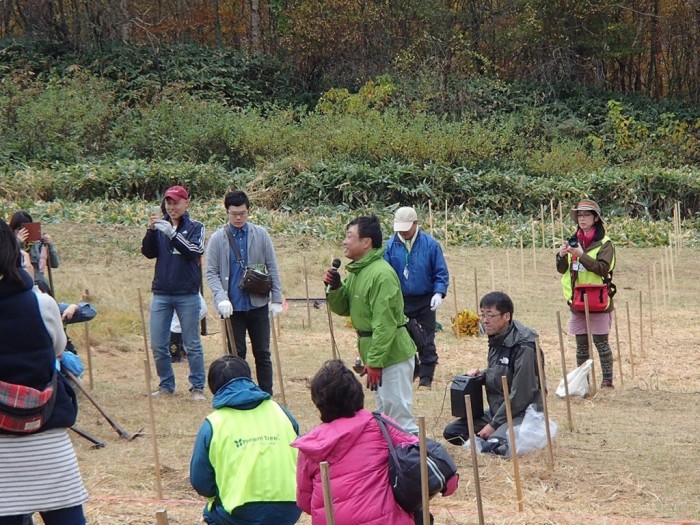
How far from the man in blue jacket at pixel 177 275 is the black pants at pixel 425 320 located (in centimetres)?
183

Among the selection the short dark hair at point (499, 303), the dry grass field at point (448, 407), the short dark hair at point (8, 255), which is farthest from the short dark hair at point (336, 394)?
the short dark hair at point (499, 303)

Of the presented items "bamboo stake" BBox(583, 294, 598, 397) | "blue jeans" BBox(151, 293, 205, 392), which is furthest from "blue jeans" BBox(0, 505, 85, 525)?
"bamboo stake" BBox(583, 294, 598, 397)

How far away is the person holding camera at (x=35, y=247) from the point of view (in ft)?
29.5

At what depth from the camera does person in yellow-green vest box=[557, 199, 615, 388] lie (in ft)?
30.2

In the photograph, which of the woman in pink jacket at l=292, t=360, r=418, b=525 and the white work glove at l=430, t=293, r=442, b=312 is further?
the white work glove at l=430, t=293, r=442, b=312

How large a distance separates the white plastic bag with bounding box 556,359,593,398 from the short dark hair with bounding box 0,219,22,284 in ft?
19.0

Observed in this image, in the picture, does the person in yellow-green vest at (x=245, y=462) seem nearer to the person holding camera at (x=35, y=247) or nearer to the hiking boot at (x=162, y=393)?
the hiking boot at (x=162, y=393)

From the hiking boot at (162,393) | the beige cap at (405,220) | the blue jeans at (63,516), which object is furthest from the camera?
the beige cap at (405,220)

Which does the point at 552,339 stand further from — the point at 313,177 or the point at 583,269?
the point at 313,177

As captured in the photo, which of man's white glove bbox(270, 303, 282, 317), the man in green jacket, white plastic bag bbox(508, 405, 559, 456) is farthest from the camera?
man's white glove bbox(270, 303, 282, 317)

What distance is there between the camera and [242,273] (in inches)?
324

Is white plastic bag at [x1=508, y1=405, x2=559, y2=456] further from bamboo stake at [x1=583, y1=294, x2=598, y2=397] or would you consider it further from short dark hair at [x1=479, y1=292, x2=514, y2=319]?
bamboo stake at [x1=583, y1=294, x2=598, y2=397]

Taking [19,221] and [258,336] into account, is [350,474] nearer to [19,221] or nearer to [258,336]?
[258,336]

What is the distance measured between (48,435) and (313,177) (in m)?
18.9
